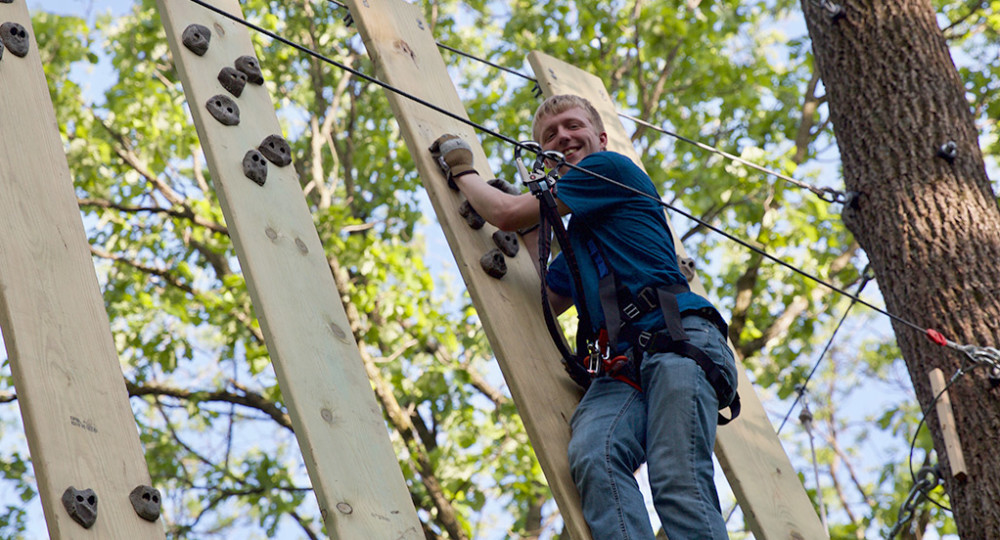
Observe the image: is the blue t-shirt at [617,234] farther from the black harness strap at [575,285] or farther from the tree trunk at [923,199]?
the tree trunk at [923,199]

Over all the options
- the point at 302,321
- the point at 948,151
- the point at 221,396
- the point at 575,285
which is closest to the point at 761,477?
the point at 575,285

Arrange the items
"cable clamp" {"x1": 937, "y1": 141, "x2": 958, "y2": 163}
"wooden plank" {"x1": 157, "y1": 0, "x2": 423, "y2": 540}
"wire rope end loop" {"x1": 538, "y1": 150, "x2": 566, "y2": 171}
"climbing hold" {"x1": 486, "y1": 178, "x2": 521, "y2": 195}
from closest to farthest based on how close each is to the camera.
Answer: "wooden plank" {"x1": 157, "y1": 0, "x2": 423, "y2": 540} < "wire rope end loop" {"x1": 538, "y1": 150, "x2": 566, "y2": 171} < "climbing hold" {"x1": 486, "y1": 178, "x2": 521, "y2": 195} < "cable clamp" {"x1": 937, "y1": 141, "x2": 958, "y2": 163}

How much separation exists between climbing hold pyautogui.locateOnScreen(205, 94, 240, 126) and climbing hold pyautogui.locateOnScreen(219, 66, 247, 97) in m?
0.07

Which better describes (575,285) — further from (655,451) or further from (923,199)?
(923,199)

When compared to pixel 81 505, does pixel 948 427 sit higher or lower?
lower

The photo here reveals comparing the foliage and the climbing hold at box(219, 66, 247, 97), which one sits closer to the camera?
the climbing hold at box(219, 66, 247, 97)

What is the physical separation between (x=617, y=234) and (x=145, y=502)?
1373 millimetres

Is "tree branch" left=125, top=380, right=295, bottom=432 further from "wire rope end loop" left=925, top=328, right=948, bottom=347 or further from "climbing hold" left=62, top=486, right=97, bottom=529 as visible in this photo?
"climbing hold" left=62, top=486, right=97, bottom=529

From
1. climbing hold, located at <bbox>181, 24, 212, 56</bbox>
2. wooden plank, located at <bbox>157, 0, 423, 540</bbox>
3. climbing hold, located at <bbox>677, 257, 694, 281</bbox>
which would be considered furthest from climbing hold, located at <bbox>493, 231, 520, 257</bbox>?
climbing hold, located at <bbox>181, 24, 212, 56</bbox>

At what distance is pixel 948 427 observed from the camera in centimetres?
363

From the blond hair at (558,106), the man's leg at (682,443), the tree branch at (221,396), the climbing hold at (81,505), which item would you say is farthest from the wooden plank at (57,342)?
the tree branch at (221,396)

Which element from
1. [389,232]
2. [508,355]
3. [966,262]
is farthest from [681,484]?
[389,232]

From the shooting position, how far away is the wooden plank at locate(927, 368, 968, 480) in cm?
356

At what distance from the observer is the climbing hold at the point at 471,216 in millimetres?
2973
